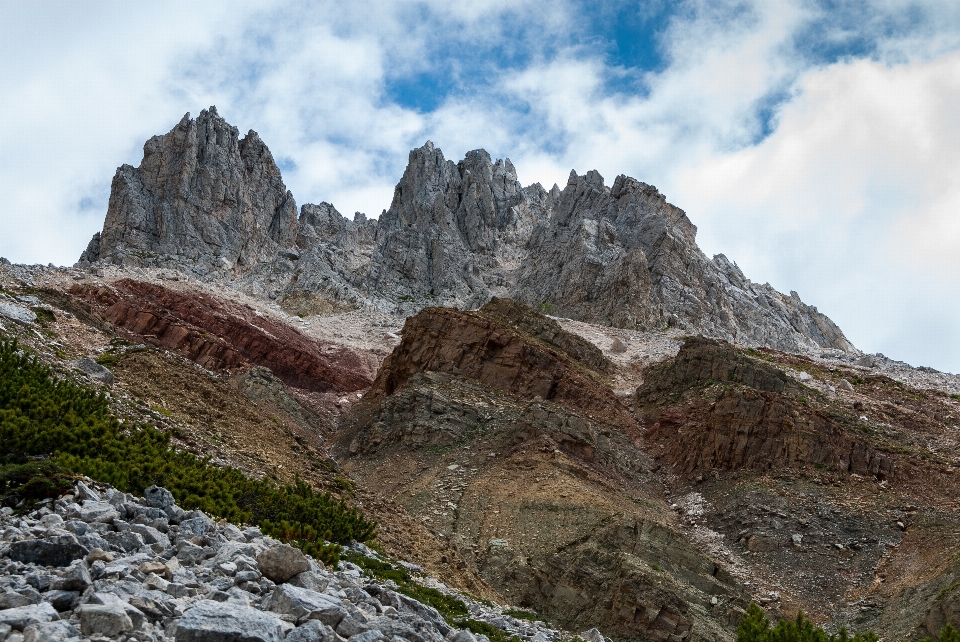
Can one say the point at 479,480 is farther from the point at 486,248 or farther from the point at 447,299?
the point at 486,248

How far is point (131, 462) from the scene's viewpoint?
1526 centimetres

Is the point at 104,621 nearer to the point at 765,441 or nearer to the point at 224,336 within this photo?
the point at 765,441

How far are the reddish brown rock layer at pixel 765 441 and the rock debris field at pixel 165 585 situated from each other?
30824 millimetres

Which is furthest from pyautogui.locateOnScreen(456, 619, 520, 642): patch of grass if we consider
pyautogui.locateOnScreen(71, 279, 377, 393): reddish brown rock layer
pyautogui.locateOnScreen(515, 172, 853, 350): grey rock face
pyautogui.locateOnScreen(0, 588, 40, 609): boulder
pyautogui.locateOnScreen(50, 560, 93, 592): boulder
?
pyautogui.locateOnScreen(515, 172, 853, 350): grey rock face

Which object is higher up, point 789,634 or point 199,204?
point 199,204

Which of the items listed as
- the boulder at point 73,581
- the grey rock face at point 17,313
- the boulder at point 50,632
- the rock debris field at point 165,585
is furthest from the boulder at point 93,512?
the grey rock face at point 17,313

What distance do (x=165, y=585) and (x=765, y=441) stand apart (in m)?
36.3

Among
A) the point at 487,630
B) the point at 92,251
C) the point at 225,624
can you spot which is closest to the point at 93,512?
the point at 225,624

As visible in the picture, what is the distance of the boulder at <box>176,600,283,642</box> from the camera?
8.56 meters

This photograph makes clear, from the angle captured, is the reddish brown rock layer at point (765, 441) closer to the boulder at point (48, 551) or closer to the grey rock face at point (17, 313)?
the grey rock face at point (17, 313)

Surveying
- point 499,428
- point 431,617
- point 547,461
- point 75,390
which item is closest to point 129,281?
point 499,428

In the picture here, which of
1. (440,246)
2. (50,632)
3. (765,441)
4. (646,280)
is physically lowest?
(50,632)

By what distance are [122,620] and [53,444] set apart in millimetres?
8701

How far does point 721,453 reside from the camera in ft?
134
